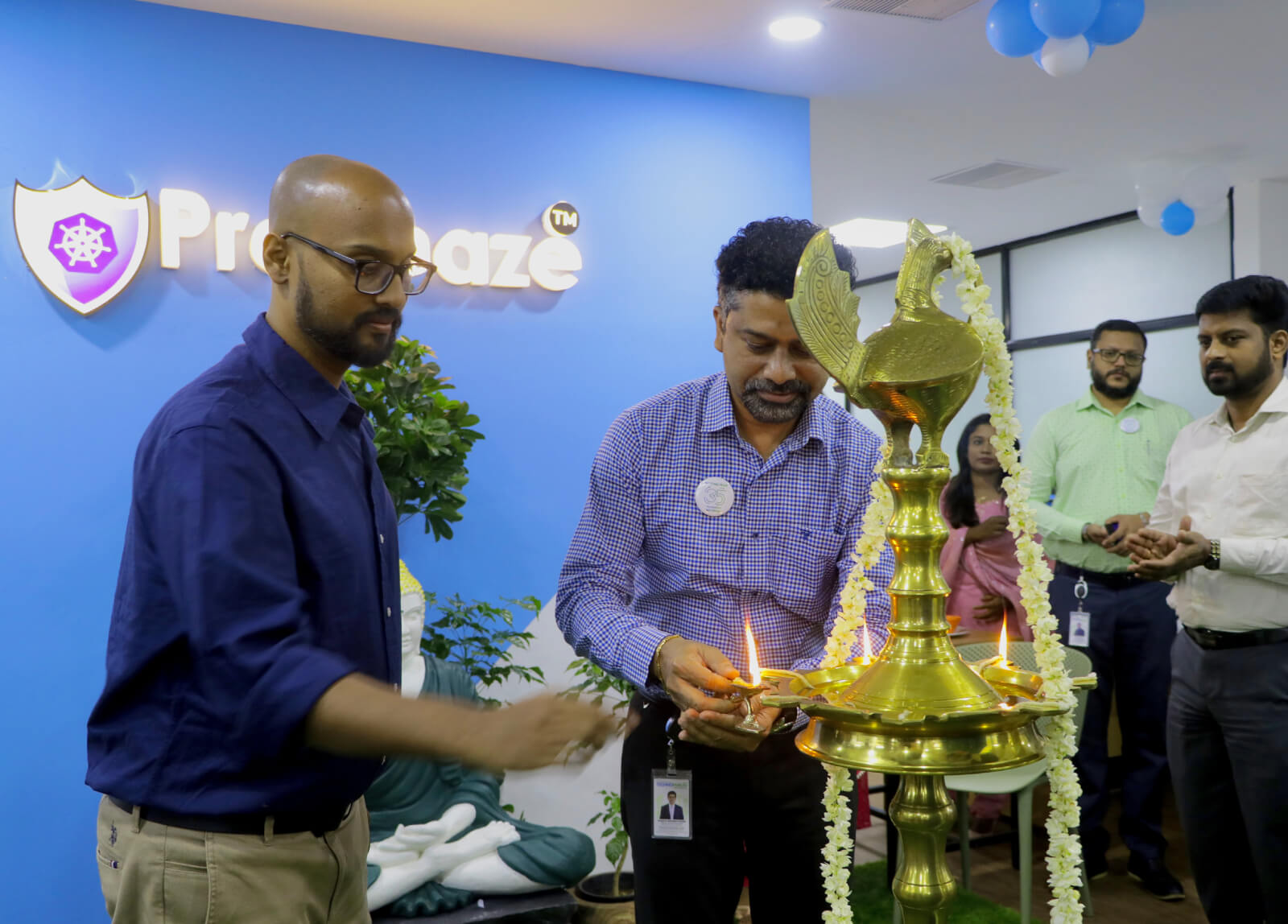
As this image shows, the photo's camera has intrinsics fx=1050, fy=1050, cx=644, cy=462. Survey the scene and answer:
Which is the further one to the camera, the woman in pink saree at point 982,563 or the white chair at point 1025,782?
the woman in pink saree at point 982,563

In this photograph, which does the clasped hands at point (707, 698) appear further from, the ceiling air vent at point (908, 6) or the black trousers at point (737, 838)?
the ceiling air vent at point (908, 6)

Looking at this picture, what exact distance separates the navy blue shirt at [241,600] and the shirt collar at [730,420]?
664mm

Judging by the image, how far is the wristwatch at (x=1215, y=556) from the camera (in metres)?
2.85

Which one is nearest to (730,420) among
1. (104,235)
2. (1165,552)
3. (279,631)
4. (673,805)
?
(673,805)

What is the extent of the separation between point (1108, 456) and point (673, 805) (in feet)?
11.2

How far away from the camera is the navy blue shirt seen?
1.27 meters

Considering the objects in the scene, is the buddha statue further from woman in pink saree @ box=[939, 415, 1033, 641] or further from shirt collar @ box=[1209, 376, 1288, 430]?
shirt collar @ box=[1209, 376, 1288, 430]

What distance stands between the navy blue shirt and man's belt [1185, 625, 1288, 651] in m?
2.45

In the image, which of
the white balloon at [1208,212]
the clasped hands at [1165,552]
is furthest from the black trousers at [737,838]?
the white balloon at [1208,212]

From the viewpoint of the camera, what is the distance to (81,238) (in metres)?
3.64

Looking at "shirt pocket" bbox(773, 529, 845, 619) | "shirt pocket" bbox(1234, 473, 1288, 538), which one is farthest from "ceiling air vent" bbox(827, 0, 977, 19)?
"shirt pocket" bbox(773, 529, 845, 619)

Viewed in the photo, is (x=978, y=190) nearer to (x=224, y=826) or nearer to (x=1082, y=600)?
(x=1082, y=600)

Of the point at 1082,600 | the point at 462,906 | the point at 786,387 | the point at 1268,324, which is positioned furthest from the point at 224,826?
the point at 1082,600

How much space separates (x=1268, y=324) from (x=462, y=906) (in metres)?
3.08
